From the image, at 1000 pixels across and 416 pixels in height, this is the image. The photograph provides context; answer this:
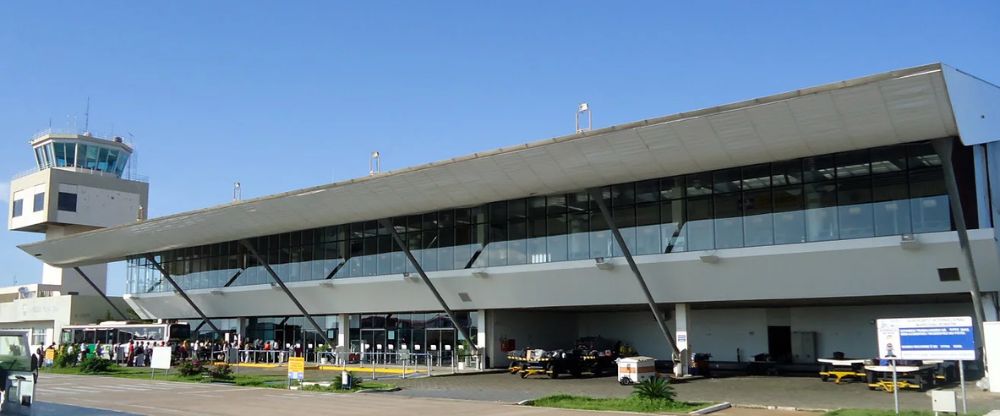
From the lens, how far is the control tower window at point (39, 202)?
67.6 m

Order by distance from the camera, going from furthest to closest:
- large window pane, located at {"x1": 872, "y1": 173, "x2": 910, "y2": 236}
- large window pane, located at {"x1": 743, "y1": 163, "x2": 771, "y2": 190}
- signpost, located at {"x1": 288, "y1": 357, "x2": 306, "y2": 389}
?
1. signpost, located at {"x1": 288, "y1": 357, "x2": 306, "y2": 389}
2. large window pane, located at {"x1": 743, "y1": 163, "x2": 771, "y2": 190}
3. large window pane, located at {"x1": 872, "y1": 173, "x2": 910, "y2": 236}

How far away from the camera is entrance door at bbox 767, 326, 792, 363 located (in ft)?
128

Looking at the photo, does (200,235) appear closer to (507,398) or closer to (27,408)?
(507,398)

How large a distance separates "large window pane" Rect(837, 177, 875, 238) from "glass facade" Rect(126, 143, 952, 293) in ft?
0.10

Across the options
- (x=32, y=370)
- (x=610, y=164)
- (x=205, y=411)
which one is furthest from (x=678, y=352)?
(x=32, y=370)

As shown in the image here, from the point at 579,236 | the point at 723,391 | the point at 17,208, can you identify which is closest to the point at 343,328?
the point at 579,236

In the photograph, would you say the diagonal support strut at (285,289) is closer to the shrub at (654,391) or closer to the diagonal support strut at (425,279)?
the diagonal support strut at (425,279)

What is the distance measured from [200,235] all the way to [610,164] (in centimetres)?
2728

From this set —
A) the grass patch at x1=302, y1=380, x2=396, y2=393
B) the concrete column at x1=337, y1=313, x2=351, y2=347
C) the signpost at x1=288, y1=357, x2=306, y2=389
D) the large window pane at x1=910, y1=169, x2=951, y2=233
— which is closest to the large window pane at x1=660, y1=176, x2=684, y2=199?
the large window pane at x1=910, y1=169, x2=951, y2=233

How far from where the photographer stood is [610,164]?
27.8 m

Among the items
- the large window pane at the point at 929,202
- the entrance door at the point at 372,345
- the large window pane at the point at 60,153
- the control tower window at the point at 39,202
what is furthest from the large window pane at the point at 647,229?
the large window pane at the point at 60,153

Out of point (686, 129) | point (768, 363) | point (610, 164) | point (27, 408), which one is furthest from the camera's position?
point (768, 363)

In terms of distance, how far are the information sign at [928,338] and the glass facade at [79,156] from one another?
226ft

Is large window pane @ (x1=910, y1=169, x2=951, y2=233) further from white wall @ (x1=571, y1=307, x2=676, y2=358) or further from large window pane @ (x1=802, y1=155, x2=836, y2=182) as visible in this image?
white wall @ (x1=571, y1=307, x2=676, y2=358)
